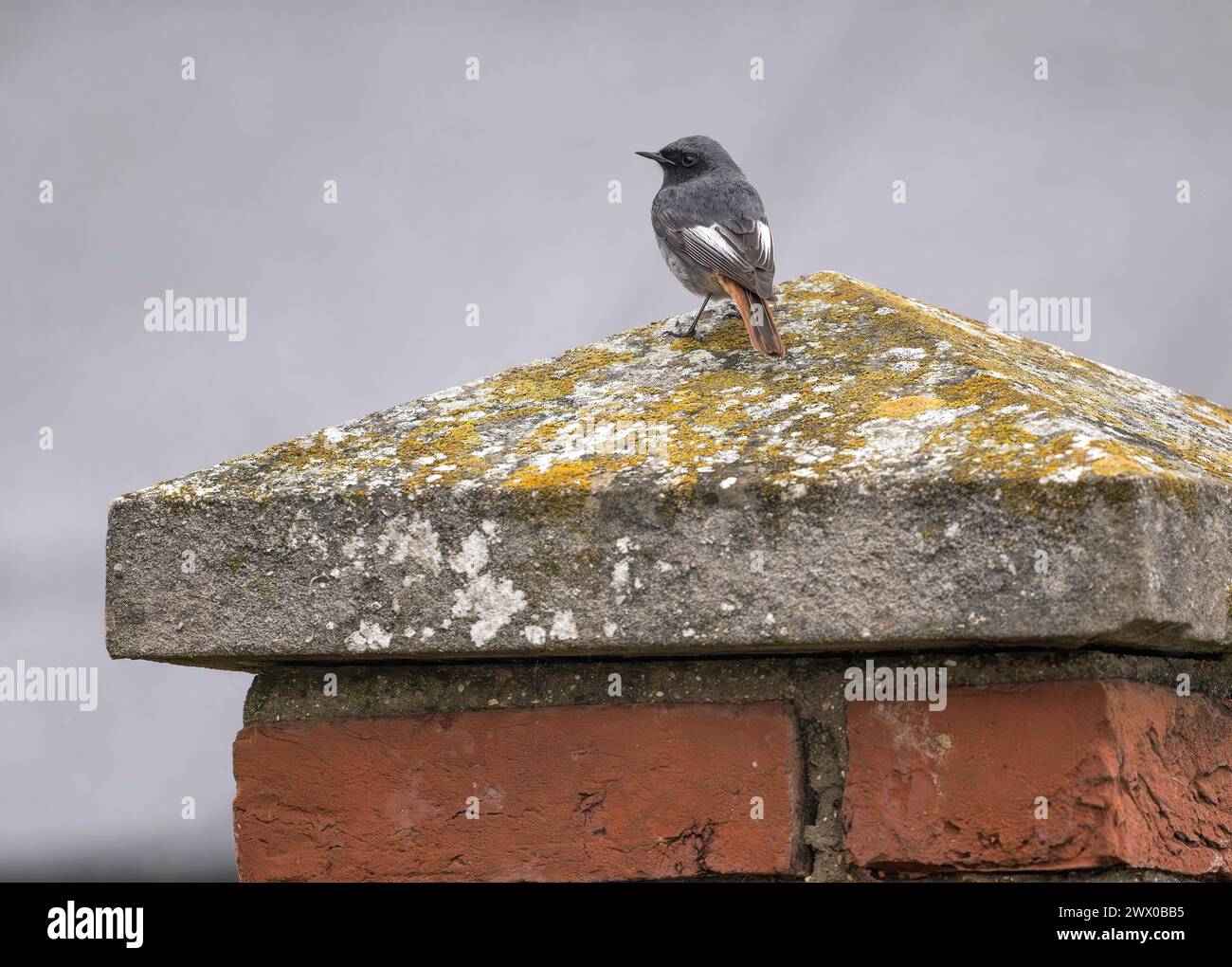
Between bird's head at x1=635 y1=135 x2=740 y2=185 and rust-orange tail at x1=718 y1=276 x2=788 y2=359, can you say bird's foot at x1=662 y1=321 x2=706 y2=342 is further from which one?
bird's head at x1=635 y1=135 x2=740 y2=185

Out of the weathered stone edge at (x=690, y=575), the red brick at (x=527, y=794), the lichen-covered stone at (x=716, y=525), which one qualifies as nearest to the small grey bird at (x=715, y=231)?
the lichen-covered stone at (x=716, y=525)

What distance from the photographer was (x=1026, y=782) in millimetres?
2244

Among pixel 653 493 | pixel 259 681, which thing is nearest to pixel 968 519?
pixel 653 493

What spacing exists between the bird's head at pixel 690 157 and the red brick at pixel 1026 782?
2211 mm

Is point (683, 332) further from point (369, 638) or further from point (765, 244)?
point (369, 638)

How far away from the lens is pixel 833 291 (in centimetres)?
304

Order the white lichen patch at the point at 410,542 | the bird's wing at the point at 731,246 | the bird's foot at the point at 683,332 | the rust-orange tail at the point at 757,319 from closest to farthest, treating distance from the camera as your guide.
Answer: the white lichen patch at the point at 410,542 → the rust-orange tail at the point at 757,319 → the bird's foot at the point at 683,332 → the bird's wing at the point at 731,246

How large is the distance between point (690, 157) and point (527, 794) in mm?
2356

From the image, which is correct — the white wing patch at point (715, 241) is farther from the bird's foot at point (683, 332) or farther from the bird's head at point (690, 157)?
the bird's head at point (690, 157)

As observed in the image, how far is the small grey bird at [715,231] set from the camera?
118 inches

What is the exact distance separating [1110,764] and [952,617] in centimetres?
40

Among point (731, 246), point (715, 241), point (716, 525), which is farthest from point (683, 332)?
point (716, 525)

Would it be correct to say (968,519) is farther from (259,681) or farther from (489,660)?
(259,681)

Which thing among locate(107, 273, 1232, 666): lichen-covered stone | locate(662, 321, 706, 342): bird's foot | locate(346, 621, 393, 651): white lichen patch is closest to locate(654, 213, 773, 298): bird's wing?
locate(662, 321, 706, 342): bird's foot
